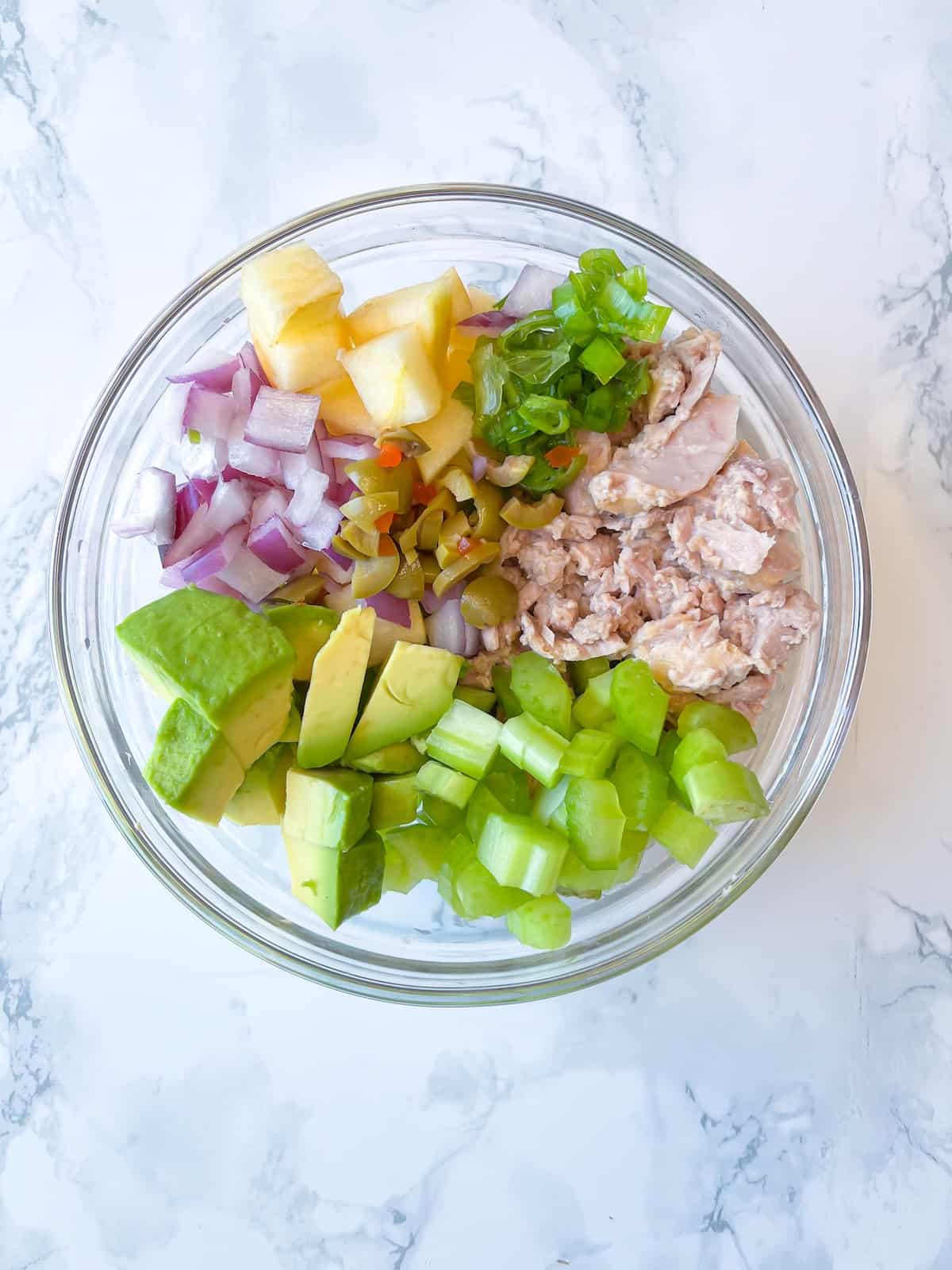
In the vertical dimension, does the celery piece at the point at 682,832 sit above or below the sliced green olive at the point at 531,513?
below

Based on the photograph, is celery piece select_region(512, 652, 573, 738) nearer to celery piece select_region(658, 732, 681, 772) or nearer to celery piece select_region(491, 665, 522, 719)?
celery piece select_region(491, 665, 522, 719)

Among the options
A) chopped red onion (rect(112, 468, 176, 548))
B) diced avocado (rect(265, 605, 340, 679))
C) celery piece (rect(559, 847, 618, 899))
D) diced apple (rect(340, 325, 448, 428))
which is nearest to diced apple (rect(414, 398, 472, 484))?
diced apple (rect(340, 325, 448, 428))

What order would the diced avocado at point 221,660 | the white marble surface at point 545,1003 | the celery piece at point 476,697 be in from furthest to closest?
1. the white marble surface at point 545,1003
2. the celery piece at point 476,697
3. the diced avocado at point 221,660

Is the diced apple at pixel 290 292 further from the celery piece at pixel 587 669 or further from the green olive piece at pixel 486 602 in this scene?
the celery piece at pixel 587 669

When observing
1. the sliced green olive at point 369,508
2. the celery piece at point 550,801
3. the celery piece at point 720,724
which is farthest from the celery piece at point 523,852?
the sliced green olive at point 369,508

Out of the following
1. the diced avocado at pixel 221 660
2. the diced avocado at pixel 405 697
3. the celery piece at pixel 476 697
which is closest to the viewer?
the diced avocado at pixel 221 660
